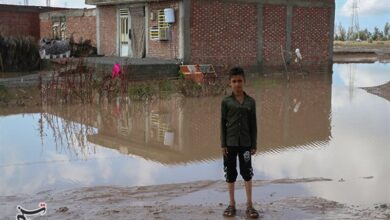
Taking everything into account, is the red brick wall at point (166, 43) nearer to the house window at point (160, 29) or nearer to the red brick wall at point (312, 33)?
the house window at point (160, 29)

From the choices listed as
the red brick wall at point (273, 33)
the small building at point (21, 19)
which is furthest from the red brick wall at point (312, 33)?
the small building at point (21, 19)

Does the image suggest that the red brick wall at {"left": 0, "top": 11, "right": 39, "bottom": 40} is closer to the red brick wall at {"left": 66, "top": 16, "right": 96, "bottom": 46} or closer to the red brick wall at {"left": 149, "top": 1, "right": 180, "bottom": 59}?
the red brick wall at {"left": 66, "top": 16, "right": 96, "bottom": 46}

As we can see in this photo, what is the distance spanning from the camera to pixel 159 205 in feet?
18.6

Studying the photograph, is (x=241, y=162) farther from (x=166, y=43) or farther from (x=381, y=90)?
(x=166, y=43)

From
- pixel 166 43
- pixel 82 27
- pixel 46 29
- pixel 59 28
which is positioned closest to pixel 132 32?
pixel 166 43

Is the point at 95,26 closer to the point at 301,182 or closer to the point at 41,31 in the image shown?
the point at 41,31

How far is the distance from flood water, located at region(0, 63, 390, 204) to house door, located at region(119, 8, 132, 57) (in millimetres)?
9290

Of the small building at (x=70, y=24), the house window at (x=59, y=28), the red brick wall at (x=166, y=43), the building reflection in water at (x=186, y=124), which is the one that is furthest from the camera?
the house window at (x=59, y=28)

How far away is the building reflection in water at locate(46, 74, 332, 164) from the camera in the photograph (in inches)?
352

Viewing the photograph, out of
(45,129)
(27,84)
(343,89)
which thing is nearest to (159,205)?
(45,129)

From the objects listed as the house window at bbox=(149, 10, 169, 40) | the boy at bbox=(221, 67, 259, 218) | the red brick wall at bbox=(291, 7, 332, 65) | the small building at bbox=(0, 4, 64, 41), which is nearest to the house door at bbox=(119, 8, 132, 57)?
the house window at bbox=(149, 10, 169, 40)

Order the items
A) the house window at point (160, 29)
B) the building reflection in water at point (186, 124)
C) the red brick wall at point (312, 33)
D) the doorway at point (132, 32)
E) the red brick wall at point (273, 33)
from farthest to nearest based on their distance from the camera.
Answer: the red brick wall at point (312, 33)
the red brick wall at point (273, 33)
the doorway at point (132, 32)
the house window at point (160, 29)
the building reflection in water at point (186, 124)

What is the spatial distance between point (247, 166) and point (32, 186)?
9.39 ft

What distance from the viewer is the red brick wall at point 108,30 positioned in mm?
24119
